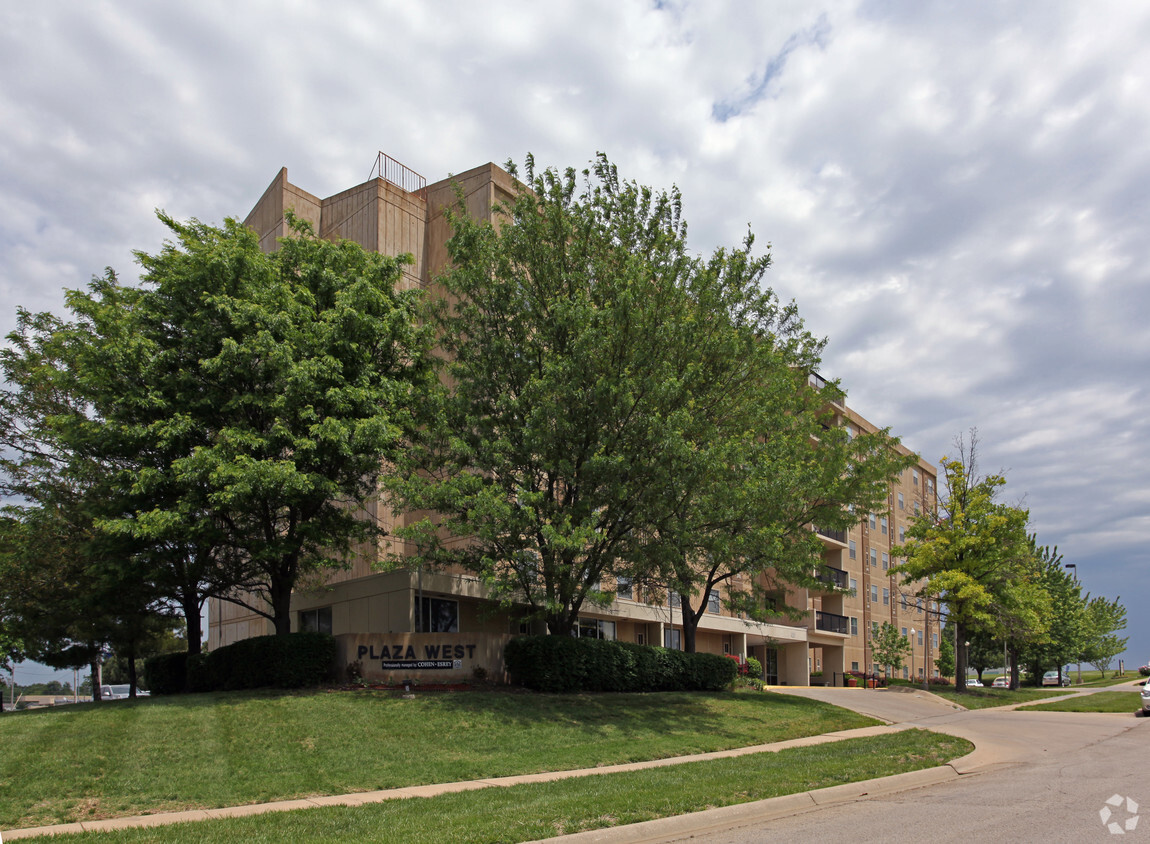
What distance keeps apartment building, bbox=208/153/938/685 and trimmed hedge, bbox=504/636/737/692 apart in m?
1.48

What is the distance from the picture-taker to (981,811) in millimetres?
9367

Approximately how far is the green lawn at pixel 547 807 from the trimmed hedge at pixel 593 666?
7525mm

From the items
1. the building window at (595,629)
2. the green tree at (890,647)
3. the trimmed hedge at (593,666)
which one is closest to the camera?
the trimmed hedge at (593,666)

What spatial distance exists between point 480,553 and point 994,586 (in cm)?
2554

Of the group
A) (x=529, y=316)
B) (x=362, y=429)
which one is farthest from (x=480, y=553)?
(x=529, y=316)

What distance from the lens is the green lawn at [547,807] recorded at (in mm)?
8188

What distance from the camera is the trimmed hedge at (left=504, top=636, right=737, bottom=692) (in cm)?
2072

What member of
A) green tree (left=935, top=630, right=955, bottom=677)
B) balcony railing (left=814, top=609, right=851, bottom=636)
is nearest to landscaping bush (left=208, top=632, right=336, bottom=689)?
balcony railing (left=814, top=609, right=851, bottom=636)

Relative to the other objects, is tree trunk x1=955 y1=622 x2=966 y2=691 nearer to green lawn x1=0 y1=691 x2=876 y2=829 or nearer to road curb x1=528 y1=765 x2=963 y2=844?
green lawn x1=0 y1=691 x2=876 y2=829

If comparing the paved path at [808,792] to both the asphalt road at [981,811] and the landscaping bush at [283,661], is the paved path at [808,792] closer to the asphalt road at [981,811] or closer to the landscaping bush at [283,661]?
the asphalt road at [981,811]

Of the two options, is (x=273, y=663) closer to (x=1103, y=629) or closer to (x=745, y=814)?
(x=745, y=814)

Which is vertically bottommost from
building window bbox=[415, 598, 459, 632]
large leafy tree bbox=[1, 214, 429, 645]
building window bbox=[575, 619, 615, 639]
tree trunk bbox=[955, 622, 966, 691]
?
tree trunk bbox=[955, 622, 966, 691]

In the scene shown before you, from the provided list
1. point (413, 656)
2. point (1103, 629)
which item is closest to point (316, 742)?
point (413, 656)

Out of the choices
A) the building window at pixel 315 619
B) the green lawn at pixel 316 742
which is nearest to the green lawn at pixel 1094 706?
the green lawn at pixel 316 742
